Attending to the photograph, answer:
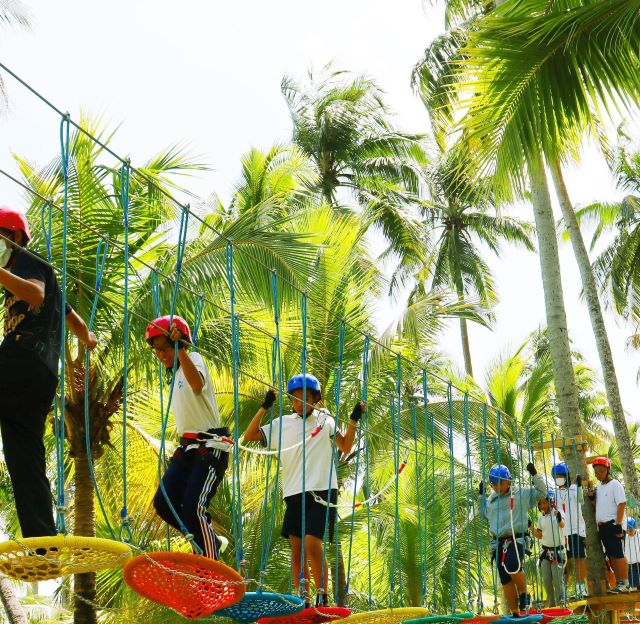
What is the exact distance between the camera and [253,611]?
4.89m

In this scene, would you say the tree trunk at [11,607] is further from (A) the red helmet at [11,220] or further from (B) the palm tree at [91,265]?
(A) the red helmet at [11,220]

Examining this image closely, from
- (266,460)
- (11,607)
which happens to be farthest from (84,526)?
(266,460)

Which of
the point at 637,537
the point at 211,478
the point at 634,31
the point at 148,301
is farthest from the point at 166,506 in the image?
the point at 637,537

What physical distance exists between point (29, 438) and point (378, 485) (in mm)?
10424

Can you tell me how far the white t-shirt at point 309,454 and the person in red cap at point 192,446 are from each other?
961 mm

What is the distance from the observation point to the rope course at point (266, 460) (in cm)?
403

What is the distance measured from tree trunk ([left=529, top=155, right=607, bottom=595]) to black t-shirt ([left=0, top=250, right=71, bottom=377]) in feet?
20.5

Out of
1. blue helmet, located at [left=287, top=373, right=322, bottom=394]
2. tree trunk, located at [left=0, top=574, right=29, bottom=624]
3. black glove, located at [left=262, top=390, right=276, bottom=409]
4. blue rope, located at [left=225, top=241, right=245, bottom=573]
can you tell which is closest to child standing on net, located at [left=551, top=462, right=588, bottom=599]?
blue helmet, located at [left=287, top=373, right=322, bottom=394]

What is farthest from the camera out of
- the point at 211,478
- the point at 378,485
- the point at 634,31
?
the point at 378,485

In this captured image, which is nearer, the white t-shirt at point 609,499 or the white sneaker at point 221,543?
the white sneaker at point 221,543

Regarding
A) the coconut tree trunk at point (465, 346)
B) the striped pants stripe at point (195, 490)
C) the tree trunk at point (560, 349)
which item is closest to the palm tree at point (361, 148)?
the coconut tree trunk at point (465, 346)

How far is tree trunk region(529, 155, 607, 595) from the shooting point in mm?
9141

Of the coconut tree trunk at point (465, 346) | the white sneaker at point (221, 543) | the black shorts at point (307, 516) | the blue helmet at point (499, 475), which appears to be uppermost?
the coconut tree trunk at point (465, 346)

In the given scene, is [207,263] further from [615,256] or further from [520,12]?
[615,256]
